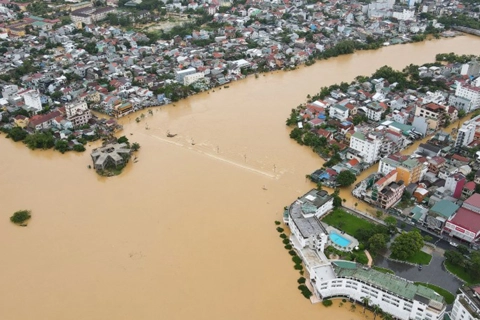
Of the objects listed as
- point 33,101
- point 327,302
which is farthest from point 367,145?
point 33,101

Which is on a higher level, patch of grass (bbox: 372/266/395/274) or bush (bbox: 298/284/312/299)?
patch of grass (bbox: 372/266/395/274)

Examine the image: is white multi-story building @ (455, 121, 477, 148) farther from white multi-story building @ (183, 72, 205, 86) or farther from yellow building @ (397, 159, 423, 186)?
white multi-story building @ (183, 72, 205, 86)

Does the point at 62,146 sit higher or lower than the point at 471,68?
lower

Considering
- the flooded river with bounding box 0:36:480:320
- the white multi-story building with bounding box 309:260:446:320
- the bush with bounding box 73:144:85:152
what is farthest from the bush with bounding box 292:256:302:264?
the bush with bounding box 73:144:85:152

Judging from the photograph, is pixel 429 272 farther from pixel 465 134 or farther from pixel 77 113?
pixel 77 113

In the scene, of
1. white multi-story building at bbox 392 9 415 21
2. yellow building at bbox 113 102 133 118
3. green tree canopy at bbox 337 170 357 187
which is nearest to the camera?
green tree canopy at bbox 337 170 357 187

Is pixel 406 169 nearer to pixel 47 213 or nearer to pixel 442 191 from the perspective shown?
pixel 442 191

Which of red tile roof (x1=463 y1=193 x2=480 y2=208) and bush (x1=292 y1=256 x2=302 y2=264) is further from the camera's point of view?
red tile roof (x1=463 y1=193 x2=480 y2=208)
